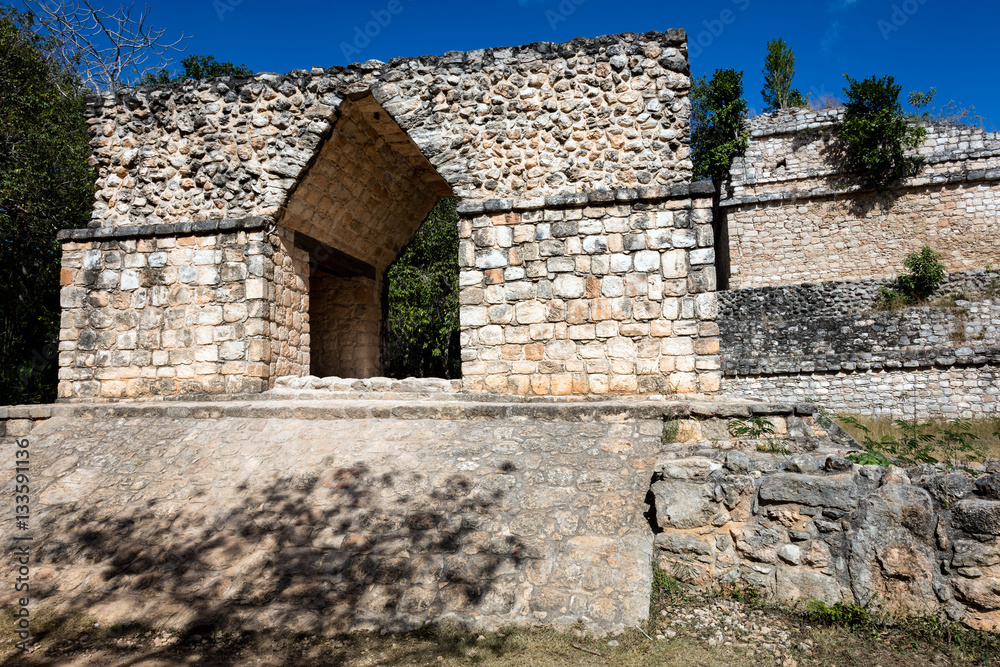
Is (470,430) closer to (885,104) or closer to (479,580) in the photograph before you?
(479,580)

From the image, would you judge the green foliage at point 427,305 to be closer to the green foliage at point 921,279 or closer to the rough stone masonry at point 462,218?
the rough stone masonry at point 462,218

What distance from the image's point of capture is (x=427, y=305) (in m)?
14.0

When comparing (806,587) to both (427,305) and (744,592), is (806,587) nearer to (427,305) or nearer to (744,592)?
(744,592)

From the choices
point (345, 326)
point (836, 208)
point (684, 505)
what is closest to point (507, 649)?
point (684, 505)

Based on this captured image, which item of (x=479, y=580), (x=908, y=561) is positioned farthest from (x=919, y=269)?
(x=479, y=580)

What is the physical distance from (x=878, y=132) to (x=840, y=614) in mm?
18128

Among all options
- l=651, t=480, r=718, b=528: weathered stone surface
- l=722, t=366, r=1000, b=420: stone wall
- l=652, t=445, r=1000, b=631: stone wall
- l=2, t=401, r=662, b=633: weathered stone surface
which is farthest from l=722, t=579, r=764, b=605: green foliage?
l=722, t=366, r=1000, b=420: stone wall

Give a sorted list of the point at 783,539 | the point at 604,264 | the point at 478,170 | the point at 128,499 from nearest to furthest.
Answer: the point at 783,539 < the point at 128,499 < the point at 604,264 < the point at 478,170

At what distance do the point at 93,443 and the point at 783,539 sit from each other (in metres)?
6.05

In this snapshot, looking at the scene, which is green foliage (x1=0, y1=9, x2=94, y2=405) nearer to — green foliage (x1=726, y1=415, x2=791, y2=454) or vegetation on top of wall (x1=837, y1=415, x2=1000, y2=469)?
green foliage (x1=726, y1=415, x2=791, y2=454)

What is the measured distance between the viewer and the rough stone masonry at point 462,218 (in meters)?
6.08

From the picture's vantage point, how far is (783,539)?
3537 mm

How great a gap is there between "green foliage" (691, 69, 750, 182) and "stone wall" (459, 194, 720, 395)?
1466cm

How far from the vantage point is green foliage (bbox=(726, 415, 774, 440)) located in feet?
16.8
